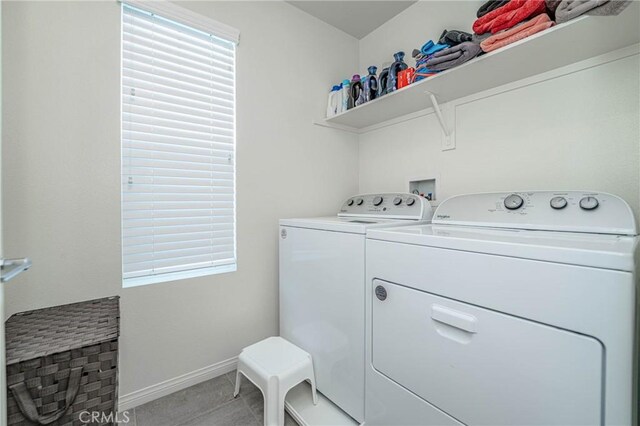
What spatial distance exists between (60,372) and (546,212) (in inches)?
73.9

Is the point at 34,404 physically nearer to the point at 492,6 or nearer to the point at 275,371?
the point at 275,371

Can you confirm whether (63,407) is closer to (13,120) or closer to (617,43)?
(13,120)

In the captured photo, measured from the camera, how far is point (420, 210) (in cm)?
149

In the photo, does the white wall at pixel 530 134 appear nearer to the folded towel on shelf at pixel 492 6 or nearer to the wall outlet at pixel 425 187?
the wall outlet at pixel 425 187

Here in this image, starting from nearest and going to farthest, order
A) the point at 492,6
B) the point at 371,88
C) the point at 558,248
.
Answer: the point at 558,248
the point at 492,6
the point at 371,88

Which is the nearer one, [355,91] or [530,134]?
[530,134]

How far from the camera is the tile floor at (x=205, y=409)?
4.34 feet

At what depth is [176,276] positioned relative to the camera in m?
1.53

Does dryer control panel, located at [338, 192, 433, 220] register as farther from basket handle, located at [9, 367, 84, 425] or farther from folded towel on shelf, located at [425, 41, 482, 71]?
basket handle, located at [9, 367, 84, 425]

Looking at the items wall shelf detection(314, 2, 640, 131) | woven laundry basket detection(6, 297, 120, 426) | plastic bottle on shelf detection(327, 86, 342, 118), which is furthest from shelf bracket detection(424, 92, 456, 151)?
woven laundry basket detection(6, 297, 120, 426)

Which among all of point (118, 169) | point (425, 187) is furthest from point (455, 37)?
point (118, 169)

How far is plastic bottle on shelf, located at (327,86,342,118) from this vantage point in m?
2.05

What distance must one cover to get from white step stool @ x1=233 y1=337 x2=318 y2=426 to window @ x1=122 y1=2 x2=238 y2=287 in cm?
55

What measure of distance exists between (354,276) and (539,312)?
679mm
